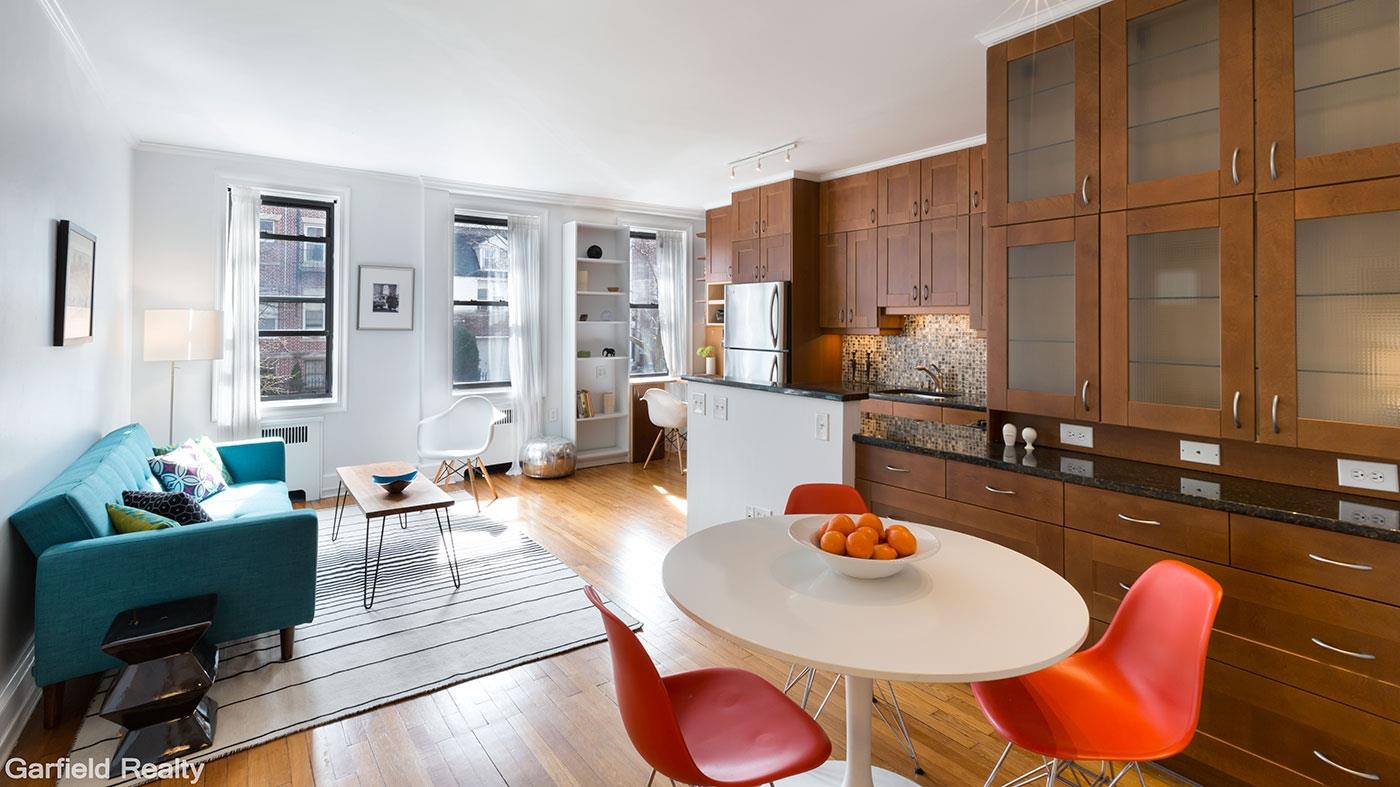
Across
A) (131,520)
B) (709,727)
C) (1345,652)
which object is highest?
(131,520)

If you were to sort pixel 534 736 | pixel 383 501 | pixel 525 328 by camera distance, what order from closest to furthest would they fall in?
1. pixel 534 736
2. pixel 383 501
3. pixel 525 328

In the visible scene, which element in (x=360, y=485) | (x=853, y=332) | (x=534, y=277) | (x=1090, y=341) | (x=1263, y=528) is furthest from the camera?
(x=534, y=277)

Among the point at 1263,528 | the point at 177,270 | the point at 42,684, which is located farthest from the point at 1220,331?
the point at 177,270

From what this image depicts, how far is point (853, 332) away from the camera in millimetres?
5621

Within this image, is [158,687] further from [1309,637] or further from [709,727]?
[1309,637]

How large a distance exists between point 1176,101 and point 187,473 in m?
5.12

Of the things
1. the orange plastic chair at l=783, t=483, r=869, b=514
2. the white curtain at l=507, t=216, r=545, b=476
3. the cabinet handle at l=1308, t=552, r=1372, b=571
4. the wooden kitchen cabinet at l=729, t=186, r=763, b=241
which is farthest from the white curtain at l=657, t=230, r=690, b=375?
the cabinet handle at l=1308, t=552, r=1372, b=571

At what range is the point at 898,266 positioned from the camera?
5211 mm

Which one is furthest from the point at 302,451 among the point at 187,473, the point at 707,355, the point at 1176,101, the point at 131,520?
the point at 1176,101

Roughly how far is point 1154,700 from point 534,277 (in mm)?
5998

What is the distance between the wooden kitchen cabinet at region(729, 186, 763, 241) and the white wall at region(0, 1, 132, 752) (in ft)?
14.8

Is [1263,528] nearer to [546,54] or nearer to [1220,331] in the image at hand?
[1220,331]

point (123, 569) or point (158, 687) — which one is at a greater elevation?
point (123, 569)

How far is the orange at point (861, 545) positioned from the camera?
1597 millimetres
